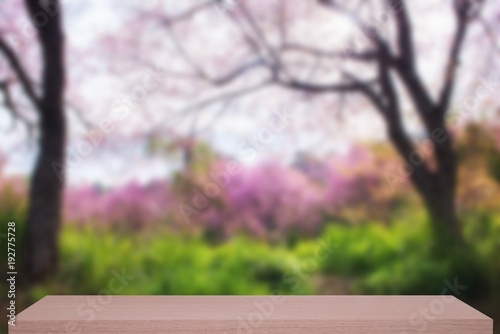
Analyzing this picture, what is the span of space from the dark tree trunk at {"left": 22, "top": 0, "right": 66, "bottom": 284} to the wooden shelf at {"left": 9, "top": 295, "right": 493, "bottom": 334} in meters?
0.30

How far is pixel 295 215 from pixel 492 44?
4.20 feet

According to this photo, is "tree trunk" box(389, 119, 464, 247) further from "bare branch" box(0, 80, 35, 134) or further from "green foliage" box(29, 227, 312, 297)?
"bare branch" box(0, 80, 35, 134)

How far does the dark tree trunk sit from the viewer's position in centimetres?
271

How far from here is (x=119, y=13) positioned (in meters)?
2.72

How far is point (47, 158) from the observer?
8.90ft

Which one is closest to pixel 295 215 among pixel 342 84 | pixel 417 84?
pixel 342 84

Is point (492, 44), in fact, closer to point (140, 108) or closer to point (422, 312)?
point (422, 312)

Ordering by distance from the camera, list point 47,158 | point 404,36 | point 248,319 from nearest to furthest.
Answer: point 248,319
point 47,158
point 404,36

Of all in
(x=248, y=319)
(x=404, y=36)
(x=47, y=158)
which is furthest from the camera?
(x=404, y=36)

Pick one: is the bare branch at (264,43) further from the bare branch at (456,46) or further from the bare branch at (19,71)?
the bare branch at (19,71)

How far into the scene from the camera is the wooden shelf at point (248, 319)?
2.23 metres

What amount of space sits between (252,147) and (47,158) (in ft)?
3.16

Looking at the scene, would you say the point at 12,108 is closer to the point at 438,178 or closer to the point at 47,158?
the point at 47,158

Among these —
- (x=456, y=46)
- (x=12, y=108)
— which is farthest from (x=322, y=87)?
(x=12, y=108)
